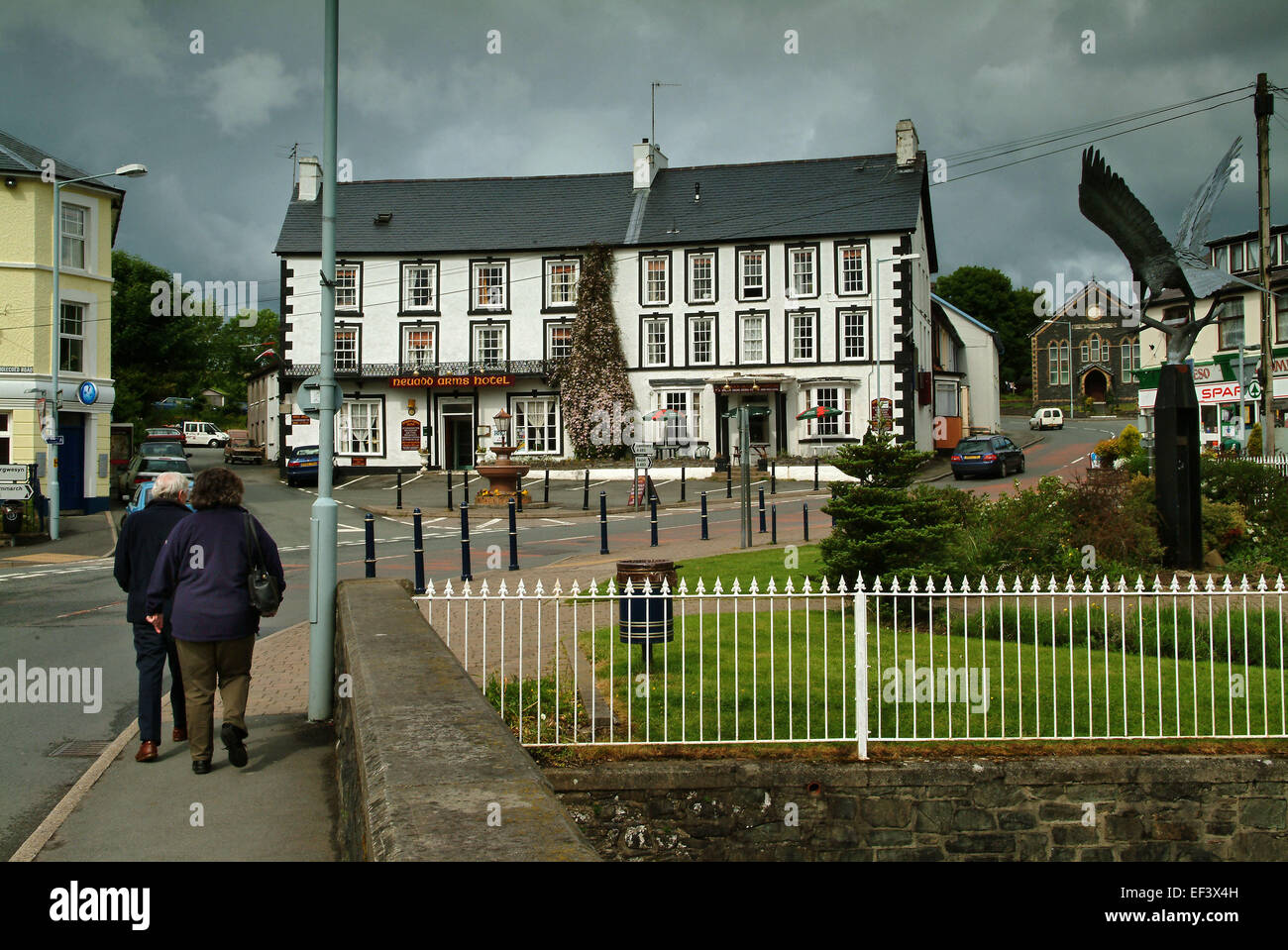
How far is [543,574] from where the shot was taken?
17078 millimetres

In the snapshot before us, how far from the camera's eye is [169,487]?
780 cm

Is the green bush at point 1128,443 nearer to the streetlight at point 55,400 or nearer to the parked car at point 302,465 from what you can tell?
the streetlight at point 55,400

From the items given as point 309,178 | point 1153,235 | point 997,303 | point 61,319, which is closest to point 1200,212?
point 1153,235

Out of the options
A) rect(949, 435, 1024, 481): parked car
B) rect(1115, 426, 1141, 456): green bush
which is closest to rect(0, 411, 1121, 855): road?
rect(949, 435, 1024, 481): parked car

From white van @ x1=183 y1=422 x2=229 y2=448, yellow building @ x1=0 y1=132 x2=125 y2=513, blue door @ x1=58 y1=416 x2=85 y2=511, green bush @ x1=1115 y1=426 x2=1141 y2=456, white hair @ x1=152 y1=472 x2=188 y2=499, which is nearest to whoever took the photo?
white hair @ x1=152 y1=472 x2=188 y2=499

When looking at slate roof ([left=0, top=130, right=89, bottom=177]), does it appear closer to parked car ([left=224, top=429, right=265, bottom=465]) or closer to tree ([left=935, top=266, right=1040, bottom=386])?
parked car ([left=224, top=429, right=265, bottom=465])

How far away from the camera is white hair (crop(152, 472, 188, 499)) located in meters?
7.77

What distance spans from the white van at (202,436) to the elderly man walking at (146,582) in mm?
72586

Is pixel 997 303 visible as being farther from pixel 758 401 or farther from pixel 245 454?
pixel 245 454

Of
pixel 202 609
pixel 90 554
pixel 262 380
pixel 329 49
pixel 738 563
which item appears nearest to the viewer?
pixel 202 609

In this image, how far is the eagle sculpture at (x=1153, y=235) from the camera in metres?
16.0

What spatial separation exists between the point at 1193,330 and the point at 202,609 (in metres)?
13.9
